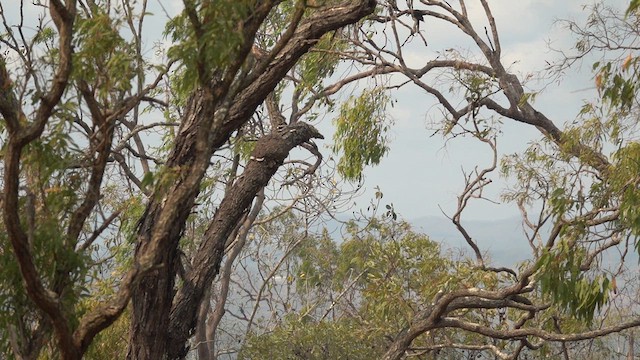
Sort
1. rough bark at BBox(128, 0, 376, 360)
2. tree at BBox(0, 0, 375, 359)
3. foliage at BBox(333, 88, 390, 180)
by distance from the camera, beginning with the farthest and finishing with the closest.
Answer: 1. foliage at BBox(333, 88, 390, 180)
2. rough bark at BBox(128, 0, 376, 360)
3. tree at BBox(0, 0, 375, 359)

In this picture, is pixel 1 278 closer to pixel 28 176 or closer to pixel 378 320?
pixel 28 176

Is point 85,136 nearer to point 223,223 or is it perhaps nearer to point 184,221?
point 184,221

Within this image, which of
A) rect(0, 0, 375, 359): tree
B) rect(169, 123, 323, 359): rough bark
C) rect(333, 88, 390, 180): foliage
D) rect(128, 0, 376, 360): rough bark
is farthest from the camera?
rect(333, 88, 390, 180): foliage

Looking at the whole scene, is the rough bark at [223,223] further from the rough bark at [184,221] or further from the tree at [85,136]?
the tree at [85,136]

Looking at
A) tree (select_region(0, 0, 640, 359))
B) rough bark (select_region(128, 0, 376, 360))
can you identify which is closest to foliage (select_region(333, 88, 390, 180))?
tree (select_region(0, 0, 640, 359))

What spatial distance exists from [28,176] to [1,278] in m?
0.59

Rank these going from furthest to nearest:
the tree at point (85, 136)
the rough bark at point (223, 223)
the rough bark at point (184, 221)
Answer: the rough bark at point (223, 223) < the rough bark at point (184, 221) < the tree at point (85, 136)

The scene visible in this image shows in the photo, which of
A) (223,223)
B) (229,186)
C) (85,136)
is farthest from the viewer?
(229,186)

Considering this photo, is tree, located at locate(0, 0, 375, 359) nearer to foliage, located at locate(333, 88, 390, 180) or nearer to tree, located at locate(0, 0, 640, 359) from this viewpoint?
tree, located at locate(0, 0, 640, 359)

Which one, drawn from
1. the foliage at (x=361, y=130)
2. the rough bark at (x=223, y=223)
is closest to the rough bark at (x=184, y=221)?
the rough bark at (x=223, y=223)

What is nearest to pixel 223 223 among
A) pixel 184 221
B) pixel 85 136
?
pixel 184 221

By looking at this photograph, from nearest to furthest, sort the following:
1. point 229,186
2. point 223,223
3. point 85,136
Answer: point 85,136, point 223,223, point 229,186

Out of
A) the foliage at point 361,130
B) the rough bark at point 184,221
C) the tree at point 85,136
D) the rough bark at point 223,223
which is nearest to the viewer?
the tree at point 85,136

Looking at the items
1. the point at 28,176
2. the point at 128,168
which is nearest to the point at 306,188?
the point at 128,168
